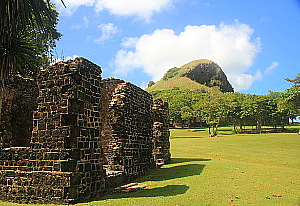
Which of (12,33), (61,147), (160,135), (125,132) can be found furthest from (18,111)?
(160,135)

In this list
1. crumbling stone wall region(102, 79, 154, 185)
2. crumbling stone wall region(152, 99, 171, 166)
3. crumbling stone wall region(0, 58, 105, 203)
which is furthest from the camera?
crumbling stone wall region(152, 99, 171, 166)

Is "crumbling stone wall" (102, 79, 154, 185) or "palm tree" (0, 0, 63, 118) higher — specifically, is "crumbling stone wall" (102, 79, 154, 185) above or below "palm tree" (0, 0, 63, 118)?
below

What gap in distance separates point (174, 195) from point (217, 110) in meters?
40.2

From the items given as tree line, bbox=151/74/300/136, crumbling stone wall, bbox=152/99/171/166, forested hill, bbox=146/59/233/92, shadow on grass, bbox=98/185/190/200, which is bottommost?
shadow on grass, bbox=98/185/190/200

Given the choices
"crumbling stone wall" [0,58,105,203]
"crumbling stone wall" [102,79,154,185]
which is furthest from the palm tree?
"crumbling stone wall" [102,79,154,185]

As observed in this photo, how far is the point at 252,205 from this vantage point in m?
6.56

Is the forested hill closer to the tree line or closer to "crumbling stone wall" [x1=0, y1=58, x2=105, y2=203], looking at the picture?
the tree line

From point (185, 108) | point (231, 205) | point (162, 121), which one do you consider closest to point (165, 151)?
point (162, 121)

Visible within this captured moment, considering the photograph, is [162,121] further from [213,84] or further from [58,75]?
[213,84]

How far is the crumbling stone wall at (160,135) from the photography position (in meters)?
16.1

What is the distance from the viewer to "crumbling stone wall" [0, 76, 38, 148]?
34.0 feet

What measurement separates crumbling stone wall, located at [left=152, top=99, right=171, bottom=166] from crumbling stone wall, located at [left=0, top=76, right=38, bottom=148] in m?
7.72

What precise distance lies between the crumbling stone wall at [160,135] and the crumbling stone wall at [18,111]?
772cm

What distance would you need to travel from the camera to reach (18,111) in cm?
1109
